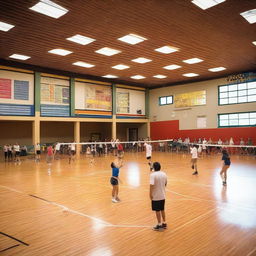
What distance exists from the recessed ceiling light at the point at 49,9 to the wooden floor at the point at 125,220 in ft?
28.3

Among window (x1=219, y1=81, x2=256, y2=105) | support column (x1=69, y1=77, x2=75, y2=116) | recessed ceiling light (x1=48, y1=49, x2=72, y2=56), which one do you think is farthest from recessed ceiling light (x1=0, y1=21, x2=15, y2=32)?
window (x1=219, y1=81, x2=256, y2=105)

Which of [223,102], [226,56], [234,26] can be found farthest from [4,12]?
[223,102]

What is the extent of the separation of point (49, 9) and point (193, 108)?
2207cm

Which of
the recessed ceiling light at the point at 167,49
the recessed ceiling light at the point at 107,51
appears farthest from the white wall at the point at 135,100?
the recessed ceiling light at the point at 167,49

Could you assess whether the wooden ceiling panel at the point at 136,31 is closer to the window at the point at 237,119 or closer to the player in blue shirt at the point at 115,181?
the window at the point at 237,119

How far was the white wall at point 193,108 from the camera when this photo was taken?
27750 millimetres

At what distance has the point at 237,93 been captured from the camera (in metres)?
26.8

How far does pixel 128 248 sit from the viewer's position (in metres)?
5.26

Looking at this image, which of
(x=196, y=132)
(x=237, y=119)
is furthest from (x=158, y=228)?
(x=196, y=132)

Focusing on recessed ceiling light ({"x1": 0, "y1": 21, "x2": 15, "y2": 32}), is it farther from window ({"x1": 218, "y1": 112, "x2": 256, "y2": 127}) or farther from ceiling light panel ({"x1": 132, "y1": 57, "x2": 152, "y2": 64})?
window ({"x1": 218, "y1": 112, "x2": 256, "y2": 127})

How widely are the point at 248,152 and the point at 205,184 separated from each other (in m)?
15.9

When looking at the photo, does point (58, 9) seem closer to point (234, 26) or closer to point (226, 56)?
point (234, 26)

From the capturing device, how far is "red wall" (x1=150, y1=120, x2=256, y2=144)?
2622 cm

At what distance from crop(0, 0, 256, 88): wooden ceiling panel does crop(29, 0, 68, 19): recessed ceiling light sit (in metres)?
0.31
